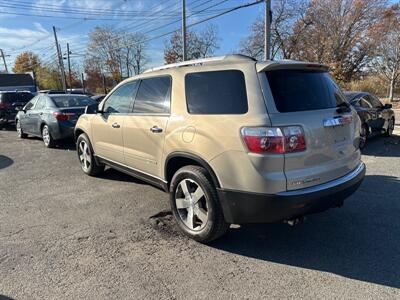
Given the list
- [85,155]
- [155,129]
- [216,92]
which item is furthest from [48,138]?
[216,92]

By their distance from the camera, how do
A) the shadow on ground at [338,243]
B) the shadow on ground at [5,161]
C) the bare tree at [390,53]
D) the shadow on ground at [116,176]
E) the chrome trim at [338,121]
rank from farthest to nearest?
the bare tree at [390,53]
the shadow on ground at [5,161]
the shadow on ground at [116,176]
the chrome trim at [338,121]
the shadow on ground at [338,243]

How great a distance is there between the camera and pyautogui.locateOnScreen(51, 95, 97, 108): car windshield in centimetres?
924

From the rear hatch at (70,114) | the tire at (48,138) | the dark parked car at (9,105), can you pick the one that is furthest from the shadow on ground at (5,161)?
the dark parked car at (9,105)

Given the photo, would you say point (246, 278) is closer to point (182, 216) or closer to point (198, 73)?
point (182, 216)

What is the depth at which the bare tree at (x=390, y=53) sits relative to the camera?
2668 centimetres

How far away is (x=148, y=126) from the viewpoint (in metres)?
4.11

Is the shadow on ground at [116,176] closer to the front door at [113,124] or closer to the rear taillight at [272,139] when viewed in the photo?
the front door at [113,124]

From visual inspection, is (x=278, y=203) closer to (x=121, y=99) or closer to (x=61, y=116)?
(x=121, y=99)

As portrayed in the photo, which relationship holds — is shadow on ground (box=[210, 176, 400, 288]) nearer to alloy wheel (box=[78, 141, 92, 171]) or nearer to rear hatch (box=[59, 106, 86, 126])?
alloy wheel (box=[78, 141, 92, 171])

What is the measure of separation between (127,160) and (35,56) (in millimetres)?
89795

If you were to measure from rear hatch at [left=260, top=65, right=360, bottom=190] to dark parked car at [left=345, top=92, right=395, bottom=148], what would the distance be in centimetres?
498

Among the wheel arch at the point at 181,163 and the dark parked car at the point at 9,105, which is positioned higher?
the wheel arch at the point at 181,163

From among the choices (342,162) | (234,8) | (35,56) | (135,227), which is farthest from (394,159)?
(35,56)

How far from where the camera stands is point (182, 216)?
3.72 m
